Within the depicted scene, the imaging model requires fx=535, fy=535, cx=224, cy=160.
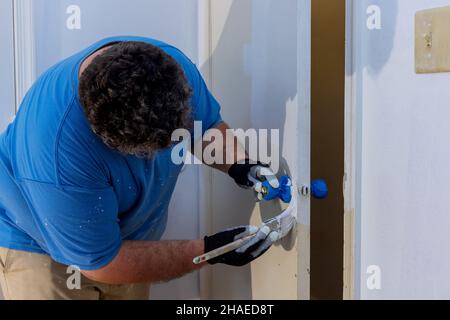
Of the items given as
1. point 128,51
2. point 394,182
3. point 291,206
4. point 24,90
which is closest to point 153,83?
point 128,51

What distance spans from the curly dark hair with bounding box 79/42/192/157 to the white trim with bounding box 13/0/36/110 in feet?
1.70

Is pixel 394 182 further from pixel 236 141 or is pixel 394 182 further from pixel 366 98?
pixel 236 141

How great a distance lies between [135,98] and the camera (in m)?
0.96

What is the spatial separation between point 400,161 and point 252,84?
1.72ft

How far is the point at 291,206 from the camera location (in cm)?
120

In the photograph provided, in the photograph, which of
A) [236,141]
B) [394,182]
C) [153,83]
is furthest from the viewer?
[236,141]

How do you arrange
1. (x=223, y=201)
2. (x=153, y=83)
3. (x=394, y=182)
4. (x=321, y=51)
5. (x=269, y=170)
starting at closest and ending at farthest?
(x=153, y=83) → (x=394, y=182) → (x=269, y=170) → (x=321, y=51) → (x=223, y=201)

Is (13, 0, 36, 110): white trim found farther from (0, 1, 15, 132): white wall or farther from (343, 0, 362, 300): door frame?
(343, 0, 362, 300): door frame

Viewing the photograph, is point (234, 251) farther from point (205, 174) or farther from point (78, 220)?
point (205, 174)

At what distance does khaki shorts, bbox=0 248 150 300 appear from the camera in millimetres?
1352

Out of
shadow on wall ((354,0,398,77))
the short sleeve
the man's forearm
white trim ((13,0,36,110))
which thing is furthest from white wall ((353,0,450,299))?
white trim ((13,0,36,110))

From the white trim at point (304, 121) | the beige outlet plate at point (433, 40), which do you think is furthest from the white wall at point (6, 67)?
the beige outlet plate at point (433, 40)

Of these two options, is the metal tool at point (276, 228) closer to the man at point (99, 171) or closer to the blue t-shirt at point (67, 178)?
the man at point (99, 171)

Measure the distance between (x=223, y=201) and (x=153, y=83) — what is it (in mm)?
788
